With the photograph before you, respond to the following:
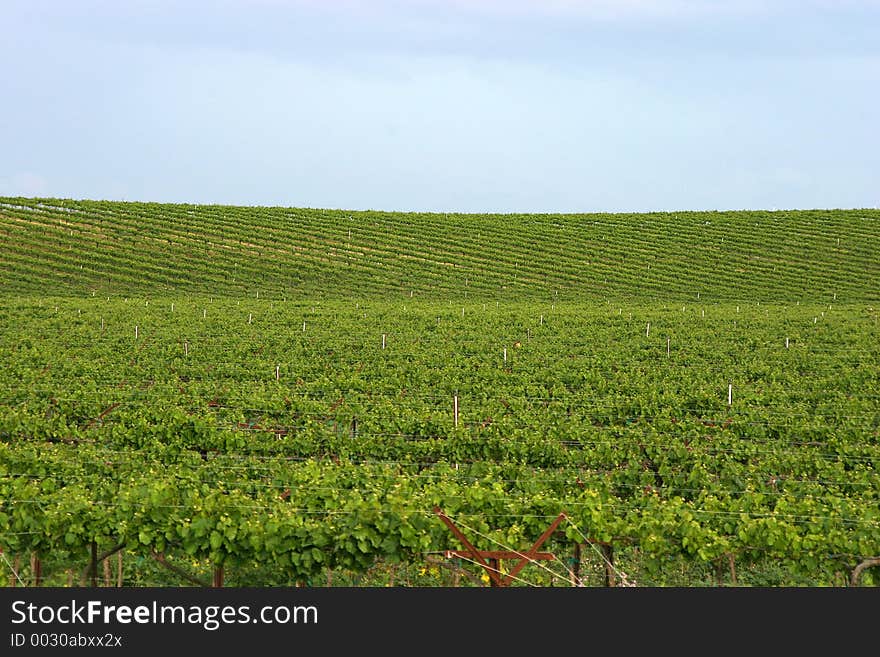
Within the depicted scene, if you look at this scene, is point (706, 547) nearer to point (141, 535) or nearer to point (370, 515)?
point (370, 515)

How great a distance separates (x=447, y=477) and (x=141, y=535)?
349 centimetres

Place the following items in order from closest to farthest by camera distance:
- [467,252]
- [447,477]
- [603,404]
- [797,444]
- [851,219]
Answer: [447,477], [797,444], [603,404], [467,252], [851,219]

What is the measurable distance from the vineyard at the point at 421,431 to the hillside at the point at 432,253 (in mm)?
465

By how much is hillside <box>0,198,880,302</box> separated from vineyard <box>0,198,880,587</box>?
465 mm

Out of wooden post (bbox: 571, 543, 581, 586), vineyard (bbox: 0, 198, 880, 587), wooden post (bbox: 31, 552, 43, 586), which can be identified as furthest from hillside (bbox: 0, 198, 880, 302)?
wooden post (bbox: 571, 543, 581, 586)

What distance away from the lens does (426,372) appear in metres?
16.6

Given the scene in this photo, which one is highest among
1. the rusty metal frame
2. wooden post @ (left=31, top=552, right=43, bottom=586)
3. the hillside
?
the hillside

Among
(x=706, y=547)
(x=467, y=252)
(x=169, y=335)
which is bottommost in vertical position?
(x=706, y=547)

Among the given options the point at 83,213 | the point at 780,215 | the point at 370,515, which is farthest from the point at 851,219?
the point at 370,515

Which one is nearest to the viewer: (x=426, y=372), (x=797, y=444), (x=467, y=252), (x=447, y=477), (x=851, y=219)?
(x=447, y=477)

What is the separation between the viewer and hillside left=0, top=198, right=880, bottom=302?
36.0 m

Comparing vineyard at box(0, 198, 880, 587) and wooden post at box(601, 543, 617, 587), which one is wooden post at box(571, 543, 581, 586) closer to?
vineyard at box(0, 198, 880, 587)

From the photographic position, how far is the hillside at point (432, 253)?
35969mm

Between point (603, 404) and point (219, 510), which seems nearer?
point (219, 510)
